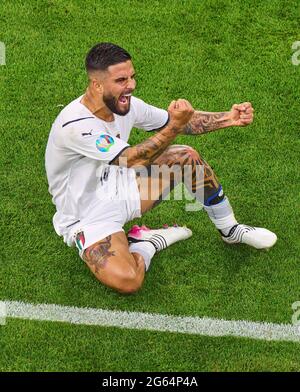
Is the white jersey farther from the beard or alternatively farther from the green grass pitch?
the green grass pitch

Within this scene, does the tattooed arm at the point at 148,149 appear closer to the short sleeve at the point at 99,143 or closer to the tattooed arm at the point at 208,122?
the short sleeve at the point at 99,143

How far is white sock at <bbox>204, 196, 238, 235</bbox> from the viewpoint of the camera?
7.24 m

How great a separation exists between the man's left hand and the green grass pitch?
103cm

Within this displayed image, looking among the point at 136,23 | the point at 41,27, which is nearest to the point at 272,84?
the point at 136,23

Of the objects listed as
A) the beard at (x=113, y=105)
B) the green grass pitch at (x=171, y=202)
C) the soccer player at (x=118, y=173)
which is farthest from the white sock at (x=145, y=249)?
the beard at (x=113, y=105)

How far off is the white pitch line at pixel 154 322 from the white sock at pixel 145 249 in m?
0.48

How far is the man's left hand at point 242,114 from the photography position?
6.88m

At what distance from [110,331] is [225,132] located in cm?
254

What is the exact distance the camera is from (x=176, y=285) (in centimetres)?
705

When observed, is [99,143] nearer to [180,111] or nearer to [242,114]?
[180,111]

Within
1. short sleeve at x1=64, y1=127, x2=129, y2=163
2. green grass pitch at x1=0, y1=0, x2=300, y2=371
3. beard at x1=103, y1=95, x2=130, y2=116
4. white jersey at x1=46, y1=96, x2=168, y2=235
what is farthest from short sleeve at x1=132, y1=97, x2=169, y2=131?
green grass pitch at x1=0, y1=0, x2=300, y2=371

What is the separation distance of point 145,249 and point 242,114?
1279mm

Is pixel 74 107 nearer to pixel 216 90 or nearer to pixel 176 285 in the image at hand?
pixel 176 285
